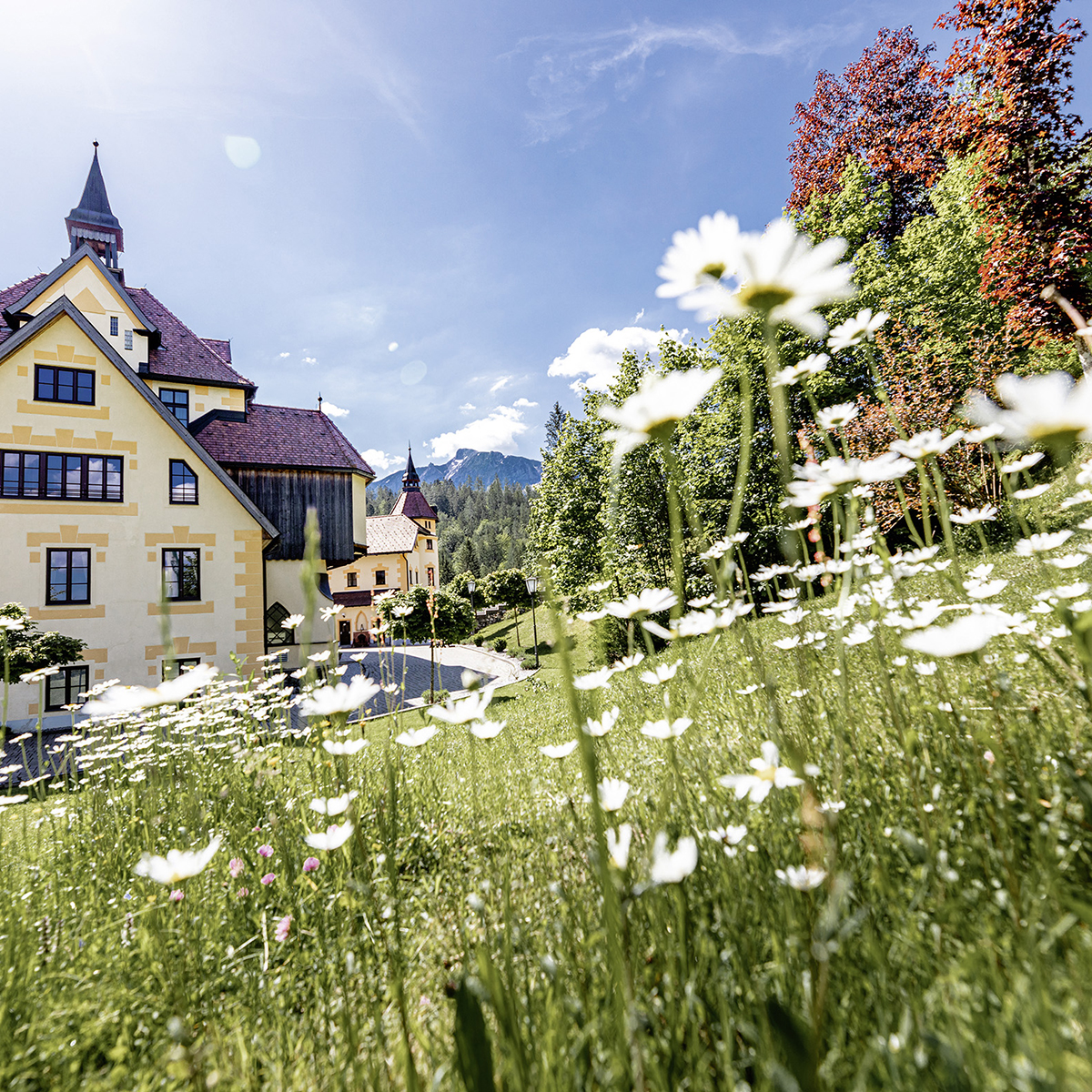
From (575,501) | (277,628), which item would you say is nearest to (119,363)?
(277,628)

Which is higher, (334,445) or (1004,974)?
(334,445)

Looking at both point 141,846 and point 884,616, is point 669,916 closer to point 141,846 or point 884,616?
point 884,616

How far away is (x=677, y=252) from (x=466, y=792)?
8.98 ft

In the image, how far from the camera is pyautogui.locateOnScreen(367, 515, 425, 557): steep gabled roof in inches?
1822

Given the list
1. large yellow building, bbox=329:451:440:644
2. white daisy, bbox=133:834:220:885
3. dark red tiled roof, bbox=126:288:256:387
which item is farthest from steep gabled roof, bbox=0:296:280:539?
large yellow building, bbox=329:451:440:644

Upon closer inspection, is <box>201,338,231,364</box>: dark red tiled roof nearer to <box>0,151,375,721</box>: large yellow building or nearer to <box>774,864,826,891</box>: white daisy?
<box>0,151,375,721</box>: large yellow building

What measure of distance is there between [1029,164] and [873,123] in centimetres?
1366

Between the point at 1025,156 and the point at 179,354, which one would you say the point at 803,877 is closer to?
the point at 1025,156

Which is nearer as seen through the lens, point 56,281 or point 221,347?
point 56,281

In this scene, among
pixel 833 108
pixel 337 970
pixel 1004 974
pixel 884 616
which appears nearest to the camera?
pixel 1004 974

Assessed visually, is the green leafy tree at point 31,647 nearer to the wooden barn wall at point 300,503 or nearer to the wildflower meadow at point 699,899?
the wooden barn wall at point 300,503

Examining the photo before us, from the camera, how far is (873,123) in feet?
54.5

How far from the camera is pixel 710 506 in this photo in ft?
44.0

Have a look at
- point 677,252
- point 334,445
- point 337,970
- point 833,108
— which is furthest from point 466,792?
point 833,108
